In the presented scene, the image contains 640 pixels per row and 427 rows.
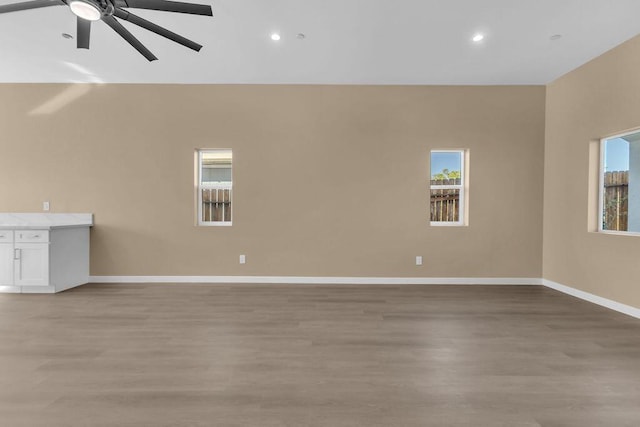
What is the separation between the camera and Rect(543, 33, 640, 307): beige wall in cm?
332

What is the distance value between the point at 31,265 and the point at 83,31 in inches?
126

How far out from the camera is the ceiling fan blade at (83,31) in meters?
2.43

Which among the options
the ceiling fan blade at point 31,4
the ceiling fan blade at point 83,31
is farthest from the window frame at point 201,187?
the ceiling fan blade at point 31,4

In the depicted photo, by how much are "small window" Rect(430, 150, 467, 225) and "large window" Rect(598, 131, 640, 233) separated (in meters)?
1.60

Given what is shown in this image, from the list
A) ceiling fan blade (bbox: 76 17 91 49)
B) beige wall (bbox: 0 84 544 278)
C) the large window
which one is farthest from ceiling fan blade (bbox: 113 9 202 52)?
the large window

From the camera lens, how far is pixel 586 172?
3.88 m

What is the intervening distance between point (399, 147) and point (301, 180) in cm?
156

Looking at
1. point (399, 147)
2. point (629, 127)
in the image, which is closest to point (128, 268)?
point (399, 147)

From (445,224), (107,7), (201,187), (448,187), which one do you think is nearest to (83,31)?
(107,7)

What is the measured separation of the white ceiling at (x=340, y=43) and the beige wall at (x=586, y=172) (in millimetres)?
263

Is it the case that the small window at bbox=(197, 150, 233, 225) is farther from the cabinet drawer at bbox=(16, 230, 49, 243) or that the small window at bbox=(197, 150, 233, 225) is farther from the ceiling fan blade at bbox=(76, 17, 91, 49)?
the ceiling fan blade at bbox=(76, 17, 91, 49)

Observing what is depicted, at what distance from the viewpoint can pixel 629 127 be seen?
3.32 meters

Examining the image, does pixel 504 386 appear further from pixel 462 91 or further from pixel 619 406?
pixel 462 91

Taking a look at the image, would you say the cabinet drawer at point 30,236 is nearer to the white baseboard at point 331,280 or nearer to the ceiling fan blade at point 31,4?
the white baseboard at point 331,280
